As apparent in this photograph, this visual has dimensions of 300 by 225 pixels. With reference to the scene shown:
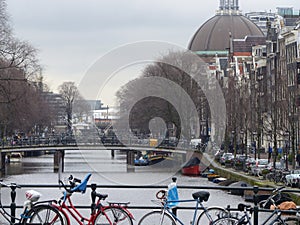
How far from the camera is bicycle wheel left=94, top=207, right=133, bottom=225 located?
1593cm

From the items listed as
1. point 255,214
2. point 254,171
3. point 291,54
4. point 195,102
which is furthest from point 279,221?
point 195,102

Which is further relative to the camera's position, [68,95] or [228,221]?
[68,95]

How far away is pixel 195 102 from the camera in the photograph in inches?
3575

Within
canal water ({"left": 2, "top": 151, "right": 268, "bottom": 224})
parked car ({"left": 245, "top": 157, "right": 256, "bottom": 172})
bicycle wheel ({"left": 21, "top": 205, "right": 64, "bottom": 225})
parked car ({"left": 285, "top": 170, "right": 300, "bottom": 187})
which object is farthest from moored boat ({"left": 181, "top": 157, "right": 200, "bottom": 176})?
bicycle wheel ({"left": 21, "top": 205, "right": 64, "bottom": 225})

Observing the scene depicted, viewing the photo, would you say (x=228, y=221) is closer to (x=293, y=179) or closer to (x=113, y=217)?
(x=113, y=217)

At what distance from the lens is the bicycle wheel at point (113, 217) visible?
15.9 metres

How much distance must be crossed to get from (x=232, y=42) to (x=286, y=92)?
6128 centimetres

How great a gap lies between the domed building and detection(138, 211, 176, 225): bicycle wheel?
141598 millimetres

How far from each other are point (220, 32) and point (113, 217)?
154 m

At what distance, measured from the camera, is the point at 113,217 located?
52.2 feet

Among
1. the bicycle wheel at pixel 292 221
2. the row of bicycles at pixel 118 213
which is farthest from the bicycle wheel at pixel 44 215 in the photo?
the bicycle wheel at pixel 292 221

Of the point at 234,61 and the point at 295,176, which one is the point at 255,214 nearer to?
the point at 295,176

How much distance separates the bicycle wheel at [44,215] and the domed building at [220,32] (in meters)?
141

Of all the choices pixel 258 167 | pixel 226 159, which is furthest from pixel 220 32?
pixel 258 167
